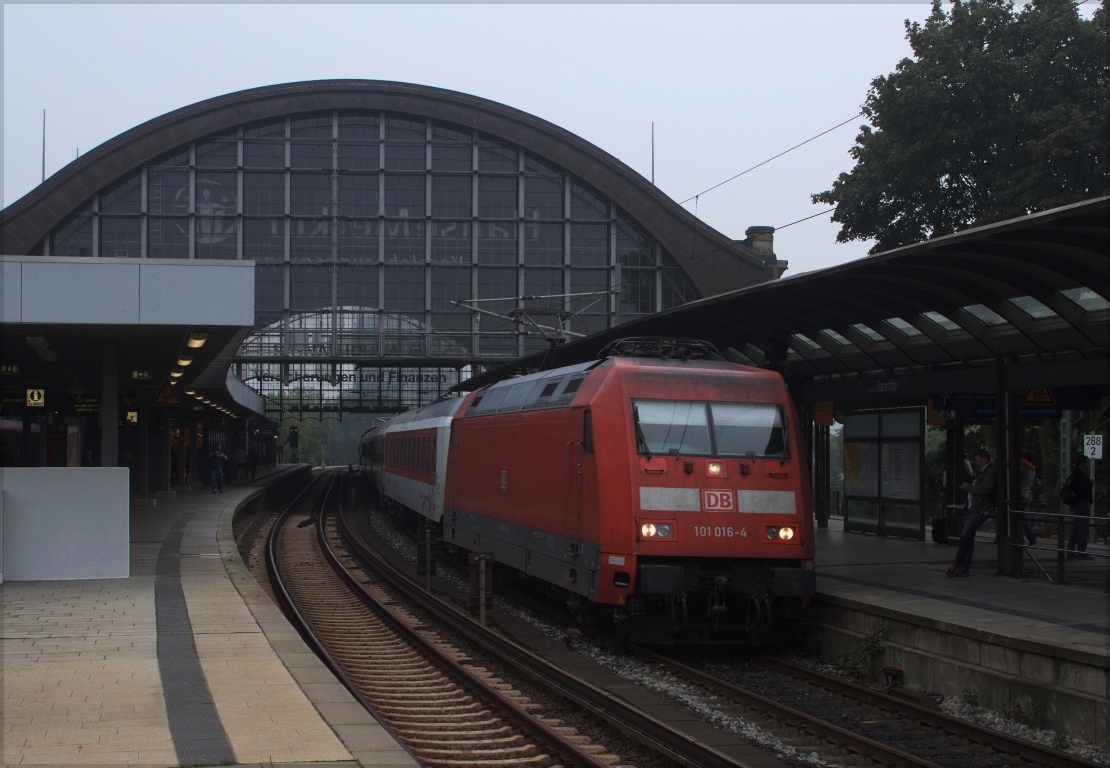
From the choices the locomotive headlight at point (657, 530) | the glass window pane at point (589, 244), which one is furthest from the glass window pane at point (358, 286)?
the locomotive headlight at point (657, 530)

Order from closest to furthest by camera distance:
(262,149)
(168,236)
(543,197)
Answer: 1. (168,236)
2. (262,149)
3. (543,197)

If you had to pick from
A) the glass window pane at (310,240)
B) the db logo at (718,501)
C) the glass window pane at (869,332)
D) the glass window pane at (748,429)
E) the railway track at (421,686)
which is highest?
the glass window pane at (310,240)

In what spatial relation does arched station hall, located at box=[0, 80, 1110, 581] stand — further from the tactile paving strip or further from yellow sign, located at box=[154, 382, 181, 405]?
the tactile paving strip

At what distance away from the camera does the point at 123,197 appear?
46.5 meters

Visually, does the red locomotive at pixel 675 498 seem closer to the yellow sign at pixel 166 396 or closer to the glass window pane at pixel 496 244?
the yellow sign at pixel 166 396

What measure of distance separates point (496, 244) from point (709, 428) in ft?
116

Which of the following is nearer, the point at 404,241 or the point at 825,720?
the point at 825,720

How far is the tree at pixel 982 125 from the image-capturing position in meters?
27.2

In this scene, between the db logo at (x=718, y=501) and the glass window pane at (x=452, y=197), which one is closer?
the db logo at (x=718, y=501)

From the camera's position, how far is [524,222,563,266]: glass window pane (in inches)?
1829

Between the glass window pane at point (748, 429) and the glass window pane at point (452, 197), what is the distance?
3578 centimetres

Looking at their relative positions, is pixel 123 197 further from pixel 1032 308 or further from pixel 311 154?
pixel 1032 308

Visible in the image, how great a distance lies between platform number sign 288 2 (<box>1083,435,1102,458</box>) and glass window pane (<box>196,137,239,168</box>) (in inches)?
1531

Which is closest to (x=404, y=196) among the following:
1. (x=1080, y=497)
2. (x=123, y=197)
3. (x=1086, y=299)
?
(x=123, y=197)
